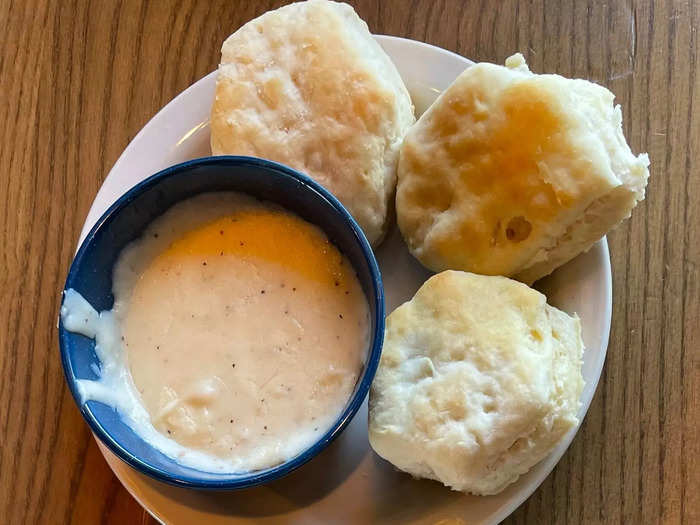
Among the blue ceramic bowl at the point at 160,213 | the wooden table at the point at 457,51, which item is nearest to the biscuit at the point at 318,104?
the blue ceramic bowl at the point at 160,213

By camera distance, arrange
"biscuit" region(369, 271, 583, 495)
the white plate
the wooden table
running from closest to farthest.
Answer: "biscuit" region(369, 271, 583, 495) → the white plate → the wooden table

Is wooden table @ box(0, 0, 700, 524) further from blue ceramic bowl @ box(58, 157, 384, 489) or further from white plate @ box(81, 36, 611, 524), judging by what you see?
blue ceramic bowl @ box(58, 157, 384, 489)

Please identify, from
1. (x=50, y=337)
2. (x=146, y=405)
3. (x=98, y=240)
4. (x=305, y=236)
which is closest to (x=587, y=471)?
(x=305, y=236)

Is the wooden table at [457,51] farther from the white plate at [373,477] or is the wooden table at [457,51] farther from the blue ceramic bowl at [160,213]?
the blue ceramic bowl at [160,213]

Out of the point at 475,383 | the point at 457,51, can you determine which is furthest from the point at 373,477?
the point at 457,51

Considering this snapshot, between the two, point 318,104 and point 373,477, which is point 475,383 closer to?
point 373,477

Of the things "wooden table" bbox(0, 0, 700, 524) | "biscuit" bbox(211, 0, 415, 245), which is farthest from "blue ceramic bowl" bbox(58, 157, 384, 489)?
"wooden table" bbox(0, 0, 700, 524)

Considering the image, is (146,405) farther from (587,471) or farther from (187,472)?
(587,471)
